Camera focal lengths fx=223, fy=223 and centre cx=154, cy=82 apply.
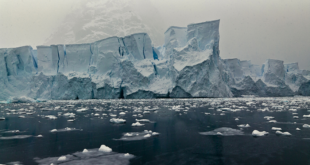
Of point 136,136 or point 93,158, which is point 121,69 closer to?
point 136,136

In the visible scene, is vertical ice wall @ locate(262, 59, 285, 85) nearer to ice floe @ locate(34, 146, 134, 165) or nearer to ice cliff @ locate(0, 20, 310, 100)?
ice cliff @ locate(0, 20, 310, 100)

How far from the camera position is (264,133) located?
3.82 metres

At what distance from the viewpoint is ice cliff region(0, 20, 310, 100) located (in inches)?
717

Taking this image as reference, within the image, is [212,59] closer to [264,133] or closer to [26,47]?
[264,133]

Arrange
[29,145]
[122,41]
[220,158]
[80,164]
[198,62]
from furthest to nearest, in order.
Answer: [122,41] → [198,62] → [29,145] → [220,158] → [80,164]

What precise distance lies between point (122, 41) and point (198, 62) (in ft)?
25.1

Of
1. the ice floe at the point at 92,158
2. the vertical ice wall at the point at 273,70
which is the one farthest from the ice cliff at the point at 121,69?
the ice floe at the point at 92,158

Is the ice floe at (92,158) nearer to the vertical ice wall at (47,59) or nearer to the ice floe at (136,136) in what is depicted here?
the ice floe at (136,136)

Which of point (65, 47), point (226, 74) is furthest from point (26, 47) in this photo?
point (226, 74)

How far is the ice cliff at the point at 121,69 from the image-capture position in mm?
18203

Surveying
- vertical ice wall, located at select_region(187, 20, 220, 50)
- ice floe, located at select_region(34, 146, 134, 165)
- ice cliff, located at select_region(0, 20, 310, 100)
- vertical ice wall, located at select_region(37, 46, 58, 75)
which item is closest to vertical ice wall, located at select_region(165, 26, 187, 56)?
ice cliff, located at select_region(0, 20, 310, 100)

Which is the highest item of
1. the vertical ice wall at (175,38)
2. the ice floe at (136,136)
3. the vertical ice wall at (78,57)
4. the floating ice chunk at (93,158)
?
the vertical ice wall at (175,38)

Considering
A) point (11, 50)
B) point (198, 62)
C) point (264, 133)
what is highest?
point (11, 50)

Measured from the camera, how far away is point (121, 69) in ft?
65.2
